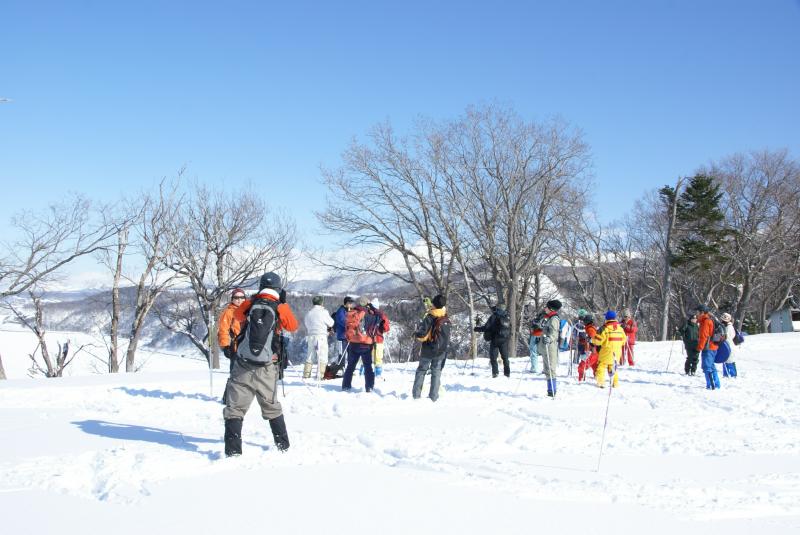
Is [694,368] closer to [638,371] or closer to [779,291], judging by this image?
[638,371]

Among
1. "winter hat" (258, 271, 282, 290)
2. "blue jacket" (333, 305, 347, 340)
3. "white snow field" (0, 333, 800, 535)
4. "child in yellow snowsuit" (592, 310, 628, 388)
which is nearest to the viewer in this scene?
"white snow field" (0, 333, 800, 535)

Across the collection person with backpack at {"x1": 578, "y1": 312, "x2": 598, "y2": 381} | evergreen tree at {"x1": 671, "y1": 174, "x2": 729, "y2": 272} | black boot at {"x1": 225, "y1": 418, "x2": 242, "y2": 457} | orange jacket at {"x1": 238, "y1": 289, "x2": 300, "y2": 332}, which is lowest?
black boot at {"x1": 225, "y1": 418, "x2": 242, "y2": 457}

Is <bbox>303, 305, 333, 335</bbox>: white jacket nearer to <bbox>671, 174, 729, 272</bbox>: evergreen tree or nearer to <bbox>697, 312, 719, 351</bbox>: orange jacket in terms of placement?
<bbox>697, 312, 719, 351</bbox>: orange jacket


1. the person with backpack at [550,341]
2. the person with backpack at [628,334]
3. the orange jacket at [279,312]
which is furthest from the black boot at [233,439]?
the person with backpack at [628,334]

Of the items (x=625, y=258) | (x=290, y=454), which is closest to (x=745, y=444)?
(x=290, y=454)

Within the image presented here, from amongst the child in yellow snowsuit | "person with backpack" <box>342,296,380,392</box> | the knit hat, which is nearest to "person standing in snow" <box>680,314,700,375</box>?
the child in yellow snowsuit

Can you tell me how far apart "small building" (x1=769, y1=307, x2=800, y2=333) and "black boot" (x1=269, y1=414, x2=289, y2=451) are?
4751cm

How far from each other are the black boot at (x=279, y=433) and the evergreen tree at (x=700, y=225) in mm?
36687

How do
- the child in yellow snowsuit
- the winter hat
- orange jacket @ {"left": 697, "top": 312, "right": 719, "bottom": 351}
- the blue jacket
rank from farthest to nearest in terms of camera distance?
the blue jacket < orange jacket @ {"left": 697, "top": 312, "right": 719, "bottom": 351} < the child in yellow snowsuit < the winter hat

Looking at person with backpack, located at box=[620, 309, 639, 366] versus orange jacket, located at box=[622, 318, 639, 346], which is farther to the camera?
orange jacket, located at box=[622, 318, 639, 346]

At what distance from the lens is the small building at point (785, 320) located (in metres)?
44.8

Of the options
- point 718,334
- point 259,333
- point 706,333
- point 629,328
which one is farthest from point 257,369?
point 629,328

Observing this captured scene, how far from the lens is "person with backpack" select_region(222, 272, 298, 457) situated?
573cm

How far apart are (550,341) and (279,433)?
6917 millimetres
